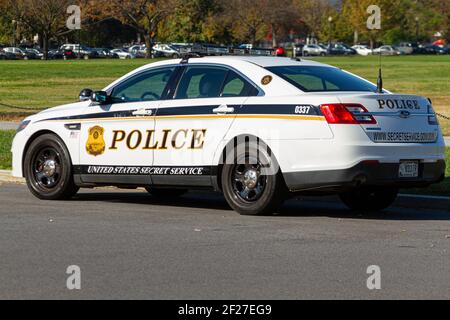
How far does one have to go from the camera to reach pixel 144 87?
1254cm

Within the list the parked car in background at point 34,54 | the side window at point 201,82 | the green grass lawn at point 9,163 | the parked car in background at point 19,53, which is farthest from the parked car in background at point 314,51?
the side window at point 201,82

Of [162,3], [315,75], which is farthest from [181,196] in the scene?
[162,3]

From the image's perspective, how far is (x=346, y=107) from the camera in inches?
428

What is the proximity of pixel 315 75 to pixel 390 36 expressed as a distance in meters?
138

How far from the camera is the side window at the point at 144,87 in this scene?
12336 millimetres

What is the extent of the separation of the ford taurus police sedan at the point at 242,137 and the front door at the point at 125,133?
0.01 m

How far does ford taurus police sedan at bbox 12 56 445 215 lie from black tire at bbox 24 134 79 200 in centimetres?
1

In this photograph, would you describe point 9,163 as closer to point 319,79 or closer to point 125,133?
point 125,133

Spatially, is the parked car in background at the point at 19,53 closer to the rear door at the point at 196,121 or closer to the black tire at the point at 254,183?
the rear door at the point at 196,121

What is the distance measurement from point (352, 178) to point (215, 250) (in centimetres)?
215

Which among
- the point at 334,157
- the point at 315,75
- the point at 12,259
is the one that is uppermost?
the point at 315,75

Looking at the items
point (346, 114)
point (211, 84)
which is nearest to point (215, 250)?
point (346, 114)

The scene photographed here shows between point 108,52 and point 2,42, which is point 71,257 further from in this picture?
point 2,42
